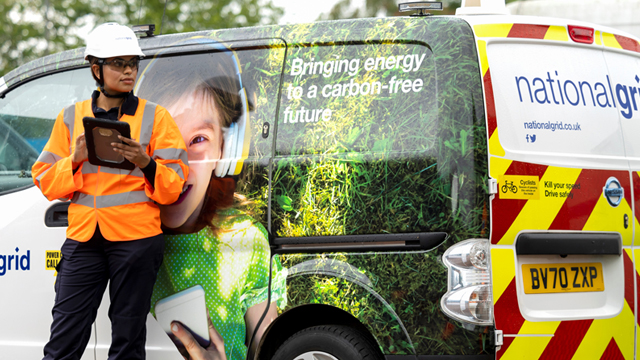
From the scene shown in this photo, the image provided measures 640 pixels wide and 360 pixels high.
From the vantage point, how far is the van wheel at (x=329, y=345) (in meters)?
3.06

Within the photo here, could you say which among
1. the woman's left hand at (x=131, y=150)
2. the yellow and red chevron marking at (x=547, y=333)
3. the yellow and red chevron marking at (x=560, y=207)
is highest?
the woman's left hand at (x=131, y=150)

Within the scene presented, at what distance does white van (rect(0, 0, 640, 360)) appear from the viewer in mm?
2932

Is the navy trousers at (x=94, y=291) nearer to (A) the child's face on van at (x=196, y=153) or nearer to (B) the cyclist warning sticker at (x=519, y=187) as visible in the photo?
(A) the child's face on van at (x=196, y=153)

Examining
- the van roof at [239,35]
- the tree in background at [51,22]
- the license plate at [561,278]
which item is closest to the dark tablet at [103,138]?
the van roof at [239,35]

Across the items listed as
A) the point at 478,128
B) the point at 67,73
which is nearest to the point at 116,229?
the point at 67,73

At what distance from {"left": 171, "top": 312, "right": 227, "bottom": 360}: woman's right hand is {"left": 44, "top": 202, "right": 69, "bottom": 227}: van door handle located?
84 cm

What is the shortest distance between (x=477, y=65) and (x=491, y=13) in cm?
45

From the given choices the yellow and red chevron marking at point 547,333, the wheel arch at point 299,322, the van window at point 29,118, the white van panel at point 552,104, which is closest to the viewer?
the yellow and red chevron marking at point 547,333

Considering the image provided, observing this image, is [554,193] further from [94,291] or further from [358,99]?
[94,291]

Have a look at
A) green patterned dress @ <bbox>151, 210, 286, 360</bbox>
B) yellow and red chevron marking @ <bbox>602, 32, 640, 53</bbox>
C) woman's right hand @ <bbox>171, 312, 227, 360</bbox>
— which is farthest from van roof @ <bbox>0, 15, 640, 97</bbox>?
Result: woman's right hand @ <bbox>171, 312, 227, 360</bbox>

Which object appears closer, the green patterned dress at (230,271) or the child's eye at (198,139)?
the green patterned dress at (230,271)

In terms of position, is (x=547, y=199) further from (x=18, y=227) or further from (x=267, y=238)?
(x=18, y=227)

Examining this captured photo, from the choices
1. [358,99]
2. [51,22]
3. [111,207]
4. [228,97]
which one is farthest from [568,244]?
[51,22]

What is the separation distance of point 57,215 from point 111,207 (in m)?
0.66
